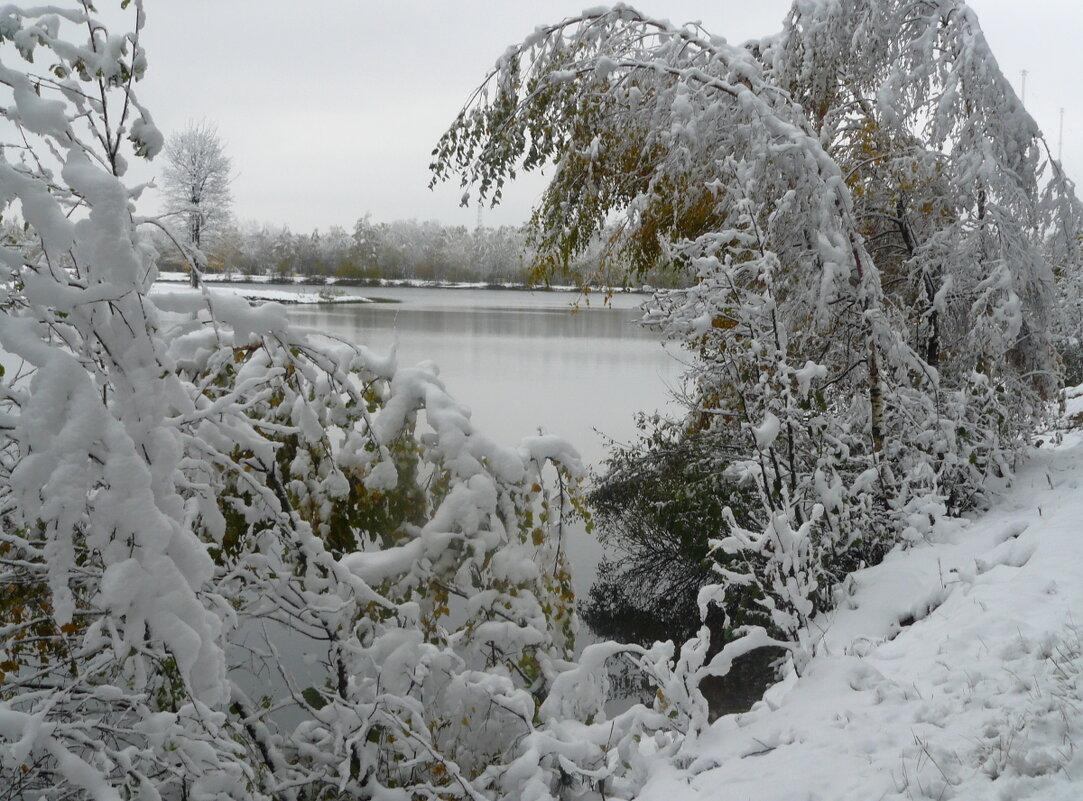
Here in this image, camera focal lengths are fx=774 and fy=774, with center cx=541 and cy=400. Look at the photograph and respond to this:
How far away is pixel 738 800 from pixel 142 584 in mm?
2320

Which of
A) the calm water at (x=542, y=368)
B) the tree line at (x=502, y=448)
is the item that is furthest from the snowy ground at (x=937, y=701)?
the calm water at (x=542, y=368)

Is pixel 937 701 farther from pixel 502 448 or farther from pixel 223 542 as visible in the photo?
pixel 223 542

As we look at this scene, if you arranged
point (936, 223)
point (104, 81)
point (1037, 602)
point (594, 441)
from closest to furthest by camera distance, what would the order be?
point (104, 81)
point (1037, 602)
point (936, 223)
point (594, 441)

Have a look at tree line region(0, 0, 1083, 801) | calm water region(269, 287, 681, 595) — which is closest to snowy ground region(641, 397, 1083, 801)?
tree line region(0, 0, 1083, 801)

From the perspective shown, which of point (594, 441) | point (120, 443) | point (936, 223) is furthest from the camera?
point (594, 441)

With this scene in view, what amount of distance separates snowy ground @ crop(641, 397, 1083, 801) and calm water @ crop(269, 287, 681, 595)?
7.09 feet

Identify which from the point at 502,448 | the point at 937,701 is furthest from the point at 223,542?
the point at 937,701

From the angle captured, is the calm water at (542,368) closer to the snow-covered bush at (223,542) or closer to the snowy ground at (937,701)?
the snow-covered bush at (223,542)

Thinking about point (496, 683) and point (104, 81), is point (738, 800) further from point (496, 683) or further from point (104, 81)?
point (104, 81)

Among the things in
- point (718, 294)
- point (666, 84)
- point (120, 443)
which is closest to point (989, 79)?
point (666, 84)

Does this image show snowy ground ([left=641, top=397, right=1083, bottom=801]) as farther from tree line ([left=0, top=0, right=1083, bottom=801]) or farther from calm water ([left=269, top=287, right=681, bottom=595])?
calm water ([left=269, top=287, right=681, bottom=595])

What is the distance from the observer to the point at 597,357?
69.3 feet

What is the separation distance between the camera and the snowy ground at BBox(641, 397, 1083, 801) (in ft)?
8.77

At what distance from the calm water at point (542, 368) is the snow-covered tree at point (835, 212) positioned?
117 centimetres
